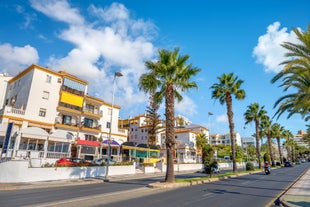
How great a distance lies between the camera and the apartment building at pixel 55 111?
30.5 meters

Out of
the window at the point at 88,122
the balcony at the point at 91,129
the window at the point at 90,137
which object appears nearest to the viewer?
the balcony at the point at 91,129

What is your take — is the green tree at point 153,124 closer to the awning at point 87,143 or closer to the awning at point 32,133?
the awning at point 87,143

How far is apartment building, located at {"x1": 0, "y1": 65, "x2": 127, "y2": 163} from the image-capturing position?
30469mm

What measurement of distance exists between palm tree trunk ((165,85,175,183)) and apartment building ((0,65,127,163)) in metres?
15.2

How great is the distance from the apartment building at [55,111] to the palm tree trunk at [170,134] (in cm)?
1517

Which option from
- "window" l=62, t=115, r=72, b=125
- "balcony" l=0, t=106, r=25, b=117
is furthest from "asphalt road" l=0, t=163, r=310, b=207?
"window" l=62, t=115, r=72, b=125

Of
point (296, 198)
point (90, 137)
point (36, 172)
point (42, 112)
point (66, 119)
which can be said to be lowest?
point (296, 198)

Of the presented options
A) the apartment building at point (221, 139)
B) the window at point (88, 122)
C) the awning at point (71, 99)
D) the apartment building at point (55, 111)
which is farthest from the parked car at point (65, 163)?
the apartment building at point (221, 139)

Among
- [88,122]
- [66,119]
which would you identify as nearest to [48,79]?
[66,119]

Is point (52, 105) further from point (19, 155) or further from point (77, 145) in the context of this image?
point (19, 155)

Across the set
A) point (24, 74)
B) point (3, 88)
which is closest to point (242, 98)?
point (24, 74)

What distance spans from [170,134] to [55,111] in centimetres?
2478

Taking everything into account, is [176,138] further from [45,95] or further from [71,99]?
[45,95]

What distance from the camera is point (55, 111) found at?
3556 centimetres
